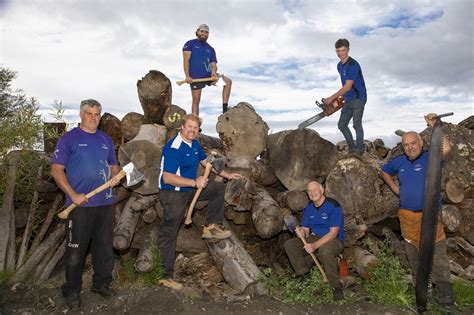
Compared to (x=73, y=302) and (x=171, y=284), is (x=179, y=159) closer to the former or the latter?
(x=171, y=284)

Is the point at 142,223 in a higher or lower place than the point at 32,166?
lower

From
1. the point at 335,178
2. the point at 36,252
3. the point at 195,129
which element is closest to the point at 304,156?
the point at 335,178

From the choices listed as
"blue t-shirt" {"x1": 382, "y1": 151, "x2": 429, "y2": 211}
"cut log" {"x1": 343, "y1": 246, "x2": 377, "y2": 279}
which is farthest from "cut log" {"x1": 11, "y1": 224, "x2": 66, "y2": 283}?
"blue t-shirt" {"x1": 382, "y1": 151, "x2": 429, "y2": 211}

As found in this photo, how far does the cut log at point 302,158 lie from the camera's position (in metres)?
7.34

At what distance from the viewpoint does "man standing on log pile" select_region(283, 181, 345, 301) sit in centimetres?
600

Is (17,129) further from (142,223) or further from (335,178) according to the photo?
(335,178)

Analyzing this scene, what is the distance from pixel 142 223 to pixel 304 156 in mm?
3021

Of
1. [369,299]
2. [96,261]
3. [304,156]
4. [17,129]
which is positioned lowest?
[369,299]

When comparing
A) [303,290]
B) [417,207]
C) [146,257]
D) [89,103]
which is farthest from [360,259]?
[89,103]

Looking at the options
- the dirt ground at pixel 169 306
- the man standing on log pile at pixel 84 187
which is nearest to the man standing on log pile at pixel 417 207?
the dirt ground at pixel 169 306

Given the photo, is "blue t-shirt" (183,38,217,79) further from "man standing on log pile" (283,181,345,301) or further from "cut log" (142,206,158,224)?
"man standing on log pile" (283,181,345,301)

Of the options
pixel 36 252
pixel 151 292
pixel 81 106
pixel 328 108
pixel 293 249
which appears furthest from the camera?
pixel 328 108

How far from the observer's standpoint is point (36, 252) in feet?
23.7

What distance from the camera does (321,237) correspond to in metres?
6.29
